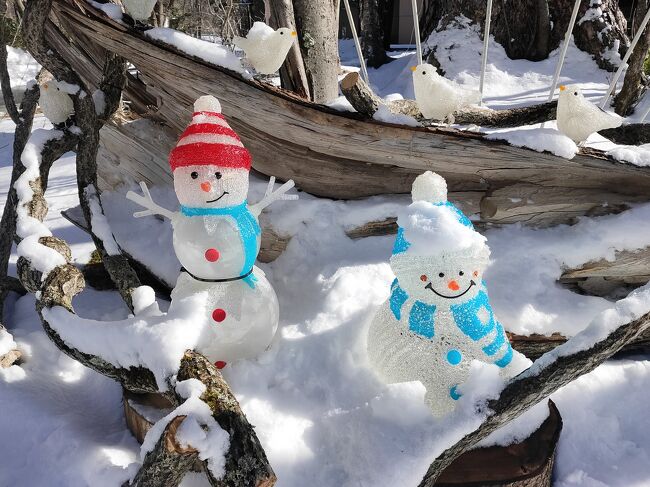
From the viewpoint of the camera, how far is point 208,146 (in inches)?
67.0

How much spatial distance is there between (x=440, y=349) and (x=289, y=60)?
1.74m

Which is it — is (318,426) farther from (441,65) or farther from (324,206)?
(441,65)

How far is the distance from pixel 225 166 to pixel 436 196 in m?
0.70

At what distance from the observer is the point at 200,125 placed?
1.75m

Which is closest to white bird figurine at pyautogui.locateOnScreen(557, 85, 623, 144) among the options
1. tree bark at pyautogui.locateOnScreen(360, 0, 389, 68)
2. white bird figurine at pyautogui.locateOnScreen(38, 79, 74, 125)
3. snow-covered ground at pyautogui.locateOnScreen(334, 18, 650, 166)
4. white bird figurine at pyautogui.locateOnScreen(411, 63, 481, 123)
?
white bird figurine at pyautogui.locateOnScreen(411, 63, 481, 123)

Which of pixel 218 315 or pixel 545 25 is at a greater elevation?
pixel 218 315

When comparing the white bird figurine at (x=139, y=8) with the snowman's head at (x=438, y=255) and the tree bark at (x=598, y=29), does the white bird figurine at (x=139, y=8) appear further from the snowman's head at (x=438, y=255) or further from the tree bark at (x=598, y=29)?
the tree bark at (x=598, y=29)

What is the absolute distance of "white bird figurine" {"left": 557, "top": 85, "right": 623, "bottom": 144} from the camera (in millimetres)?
1929

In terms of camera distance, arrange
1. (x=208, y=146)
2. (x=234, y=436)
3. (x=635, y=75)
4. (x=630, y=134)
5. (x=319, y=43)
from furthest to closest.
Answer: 1. (x=635, y=75)
2. (x=319, y=43)
3. (x=630, y=134)
4. (x=208, y=146)
5. (x=234, y=436)

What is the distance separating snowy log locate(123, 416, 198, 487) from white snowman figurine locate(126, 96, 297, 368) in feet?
1.55

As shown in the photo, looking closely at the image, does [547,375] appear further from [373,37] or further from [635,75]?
[373,37]

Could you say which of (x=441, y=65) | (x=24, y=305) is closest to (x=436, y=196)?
(x=24, y=305)

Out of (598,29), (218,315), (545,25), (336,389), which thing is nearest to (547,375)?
(336,389)

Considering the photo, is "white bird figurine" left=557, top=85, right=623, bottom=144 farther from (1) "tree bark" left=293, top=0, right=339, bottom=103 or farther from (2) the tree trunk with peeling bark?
(2) the tree trunk with peeling bark
